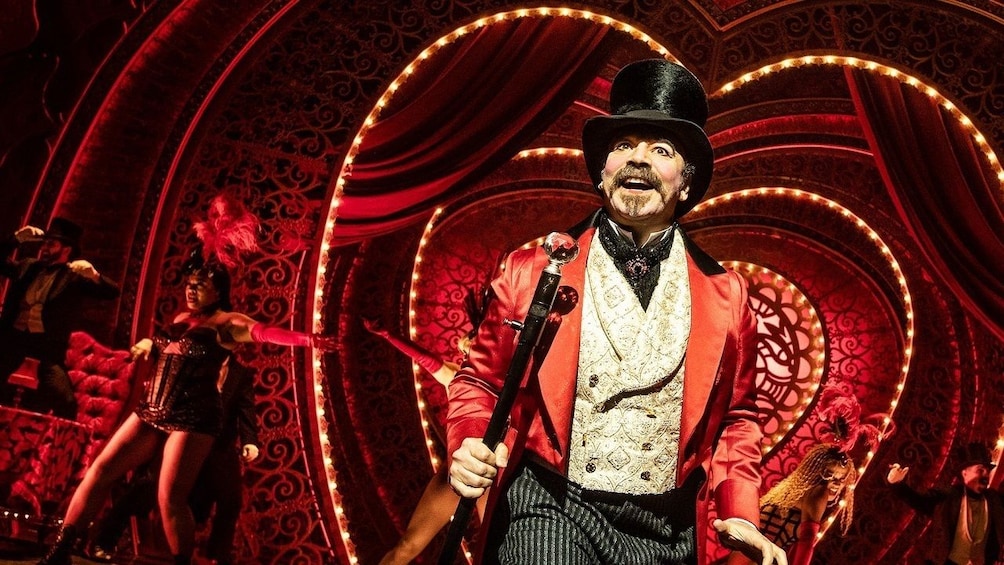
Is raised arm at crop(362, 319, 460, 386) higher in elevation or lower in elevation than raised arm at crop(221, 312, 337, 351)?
higher

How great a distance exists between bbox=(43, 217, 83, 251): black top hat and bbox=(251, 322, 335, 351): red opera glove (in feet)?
3.21

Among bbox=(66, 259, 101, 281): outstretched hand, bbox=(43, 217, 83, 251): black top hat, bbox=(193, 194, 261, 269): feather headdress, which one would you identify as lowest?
bbox=(66, 259, 101, 281): outstretched hand

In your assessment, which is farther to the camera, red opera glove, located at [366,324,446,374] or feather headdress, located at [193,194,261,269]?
red opera glove, located at [366,324,446,374]

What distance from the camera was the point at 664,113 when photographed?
2.48 metres

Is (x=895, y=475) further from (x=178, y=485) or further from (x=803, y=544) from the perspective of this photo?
(x=178, y=485)

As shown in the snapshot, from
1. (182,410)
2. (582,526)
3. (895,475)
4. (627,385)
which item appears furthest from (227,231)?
(895,475)

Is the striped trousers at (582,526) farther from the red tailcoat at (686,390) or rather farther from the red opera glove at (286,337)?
the red opera glove at (286,337)

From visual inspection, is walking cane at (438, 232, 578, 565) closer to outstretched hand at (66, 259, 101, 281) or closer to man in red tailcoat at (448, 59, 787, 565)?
man in red tailcoat at (448, 59, 787, 565)

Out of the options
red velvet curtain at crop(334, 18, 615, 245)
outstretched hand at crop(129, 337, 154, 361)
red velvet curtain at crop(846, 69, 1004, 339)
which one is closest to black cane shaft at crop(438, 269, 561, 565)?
outstretched hand at crop(129, 337, 154, 361)

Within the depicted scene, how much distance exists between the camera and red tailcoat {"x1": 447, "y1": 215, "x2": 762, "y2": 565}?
2.21m

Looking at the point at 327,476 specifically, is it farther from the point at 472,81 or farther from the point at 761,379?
the point at 761,379

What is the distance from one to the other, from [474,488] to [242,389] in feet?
13.3

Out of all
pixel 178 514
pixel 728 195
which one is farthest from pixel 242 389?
pixel 728 195

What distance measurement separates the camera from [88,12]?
5.29 meters
